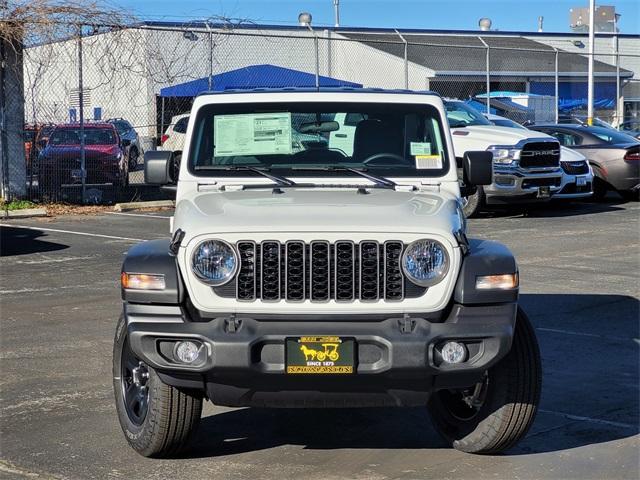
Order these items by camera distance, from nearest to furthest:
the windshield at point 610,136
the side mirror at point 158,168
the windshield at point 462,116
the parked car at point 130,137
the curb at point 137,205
Answer: the side mirror at point 158,168 < the windshield at point 462,116 < the curb at point 137,205 < the windshield at point 610,136 < the parked car at point 130,137

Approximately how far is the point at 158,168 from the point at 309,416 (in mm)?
1746

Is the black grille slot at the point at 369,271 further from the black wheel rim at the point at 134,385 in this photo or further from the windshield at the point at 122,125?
the windshield at the point at 122,125

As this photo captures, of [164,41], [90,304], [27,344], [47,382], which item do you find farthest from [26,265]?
[164,41]

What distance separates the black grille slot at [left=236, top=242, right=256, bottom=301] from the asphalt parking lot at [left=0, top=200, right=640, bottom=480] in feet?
3.05

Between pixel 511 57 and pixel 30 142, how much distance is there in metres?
28.7

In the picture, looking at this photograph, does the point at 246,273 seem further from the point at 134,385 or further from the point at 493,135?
the point at 493,135

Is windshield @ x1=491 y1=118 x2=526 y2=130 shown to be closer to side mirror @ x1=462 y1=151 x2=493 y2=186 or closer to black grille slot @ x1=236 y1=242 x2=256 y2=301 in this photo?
side mirror @ x1=462 y1=151 x2=493 y2=186

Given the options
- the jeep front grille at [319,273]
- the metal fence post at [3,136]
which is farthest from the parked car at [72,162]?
the jeep front grille at [319,273]

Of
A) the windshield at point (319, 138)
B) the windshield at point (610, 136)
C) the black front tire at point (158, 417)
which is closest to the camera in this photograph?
the black front tire at point (158, 417)

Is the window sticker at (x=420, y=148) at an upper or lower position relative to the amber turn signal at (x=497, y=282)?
upper

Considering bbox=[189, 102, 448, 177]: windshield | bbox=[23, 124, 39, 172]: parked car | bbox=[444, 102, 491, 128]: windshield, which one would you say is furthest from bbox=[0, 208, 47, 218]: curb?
bbox=[189, 102, 448, 177]: windshield

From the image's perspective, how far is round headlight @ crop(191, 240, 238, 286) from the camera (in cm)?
509

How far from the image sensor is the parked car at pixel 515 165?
1798 cm

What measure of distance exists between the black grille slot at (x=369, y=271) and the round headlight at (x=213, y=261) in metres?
0.59
